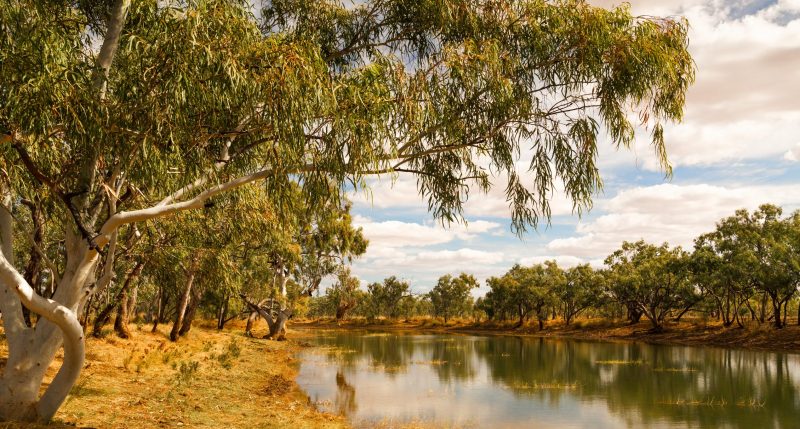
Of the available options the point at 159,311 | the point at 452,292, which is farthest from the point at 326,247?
the point at 452,292

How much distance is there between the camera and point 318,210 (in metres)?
8.29

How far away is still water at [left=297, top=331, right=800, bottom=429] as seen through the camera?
14375mm

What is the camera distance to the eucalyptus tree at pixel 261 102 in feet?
21.7

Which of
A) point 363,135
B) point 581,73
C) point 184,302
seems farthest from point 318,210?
point 184,302

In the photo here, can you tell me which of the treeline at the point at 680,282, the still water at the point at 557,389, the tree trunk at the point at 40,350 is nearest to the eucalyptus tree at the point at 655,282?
the treeline at the point at 680,282

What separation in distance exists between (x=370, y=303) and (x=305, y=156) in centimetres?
7821

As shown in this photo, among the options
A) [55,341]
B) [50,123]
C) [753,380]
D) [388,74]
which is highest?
[388,74]

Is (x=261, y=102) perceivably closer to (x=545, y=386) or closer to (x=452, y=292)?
(x=545, y=386)

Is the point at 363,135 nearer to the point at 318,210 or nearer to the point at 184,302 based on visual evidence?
the point at 318,210

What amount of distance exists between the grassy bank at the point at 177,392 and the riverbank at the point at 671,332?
32509 millimetres

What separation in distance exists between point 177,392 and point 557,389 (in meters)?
12.3

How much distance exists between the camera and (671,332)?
47312 millimetres

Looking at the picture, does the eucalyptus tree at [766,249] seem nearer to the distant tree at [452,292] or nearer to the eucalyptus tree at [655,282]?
the eucalyptus tree at [655,282]

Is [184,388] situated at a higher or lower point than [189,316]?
lower
